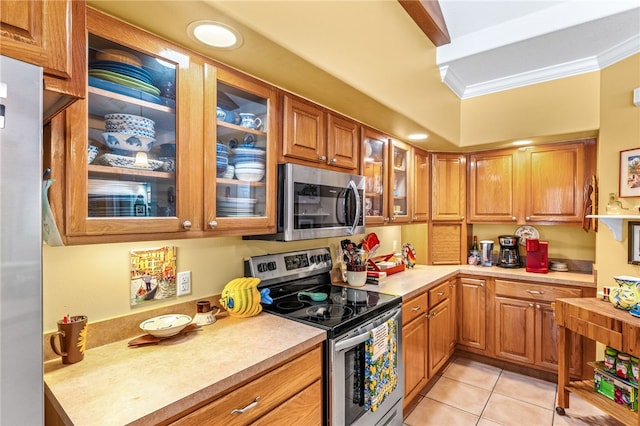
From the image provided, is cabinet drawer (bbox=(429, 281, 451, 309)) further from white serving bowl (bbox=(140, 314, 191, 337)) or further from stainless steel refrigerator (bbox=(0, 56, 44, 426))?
stainless steel refrigerator (bbox=(0, 56, 44, 426))

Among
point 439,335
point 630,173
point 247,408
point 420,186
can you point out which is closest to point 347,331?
point 247,408

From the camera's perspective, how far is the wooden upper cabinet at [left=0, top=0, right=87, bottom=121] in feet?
2.12

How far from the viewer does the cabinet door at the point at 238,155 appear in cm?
137

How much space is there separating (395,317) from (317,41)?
5.28ft

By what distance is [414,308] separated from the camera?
88.5 inches

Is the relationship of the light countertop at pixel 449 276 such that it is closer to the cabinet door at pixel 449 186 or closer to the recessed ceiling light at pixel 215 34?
the cabinet door at pixel 449 186

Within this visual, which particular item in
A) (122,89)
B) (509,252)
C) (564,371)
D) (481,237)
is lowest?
(564,371)

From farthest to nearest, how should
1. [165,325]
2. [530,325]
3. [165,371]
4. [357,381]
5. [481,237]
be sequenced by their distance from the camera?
[481,237], [530,325], [357,381], [165,325], [165,371]

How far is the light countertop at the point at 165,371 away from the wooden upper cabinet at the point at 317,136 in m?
0.93

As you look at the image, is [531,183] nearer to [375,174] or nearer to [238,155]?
[375,174]

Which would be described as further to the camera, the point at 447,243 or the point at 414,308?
the point at 447,243

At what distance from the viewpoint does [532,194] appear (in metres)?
3.02

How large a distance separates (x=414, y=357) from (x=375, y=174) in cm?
140

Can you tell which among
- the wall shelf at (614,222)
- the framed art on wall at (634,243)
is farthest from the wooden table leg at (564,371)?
the wall shelf at (614,222)
